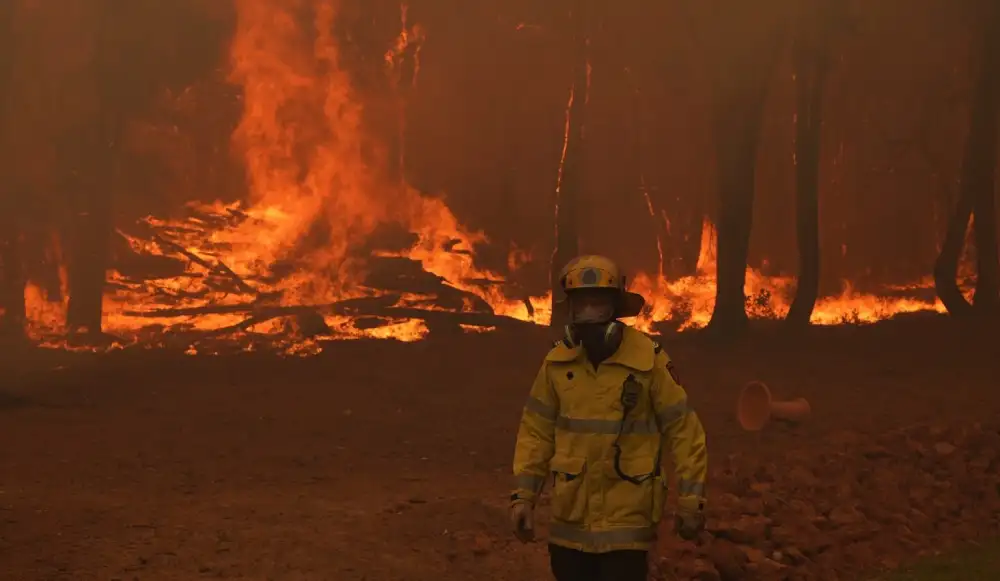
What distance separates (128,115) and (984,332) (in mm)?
16845

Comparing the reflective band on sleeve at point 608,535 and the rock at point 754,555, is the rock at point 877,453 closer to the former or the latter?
the rock at point 754,555

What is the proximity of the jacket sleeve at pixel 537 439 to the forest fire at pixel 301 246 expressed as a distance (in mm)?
16716

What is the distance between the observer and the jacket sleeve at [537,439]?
3841 millimetres

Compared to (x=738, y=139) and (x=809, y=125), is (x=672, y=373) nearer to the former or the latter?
(x=738, y=139)

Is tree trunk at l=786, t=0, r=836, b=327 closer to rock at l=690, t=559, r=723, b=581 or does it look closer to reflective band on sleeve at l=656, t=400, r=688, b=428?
rock at l=690, t=559, r=723, b=581

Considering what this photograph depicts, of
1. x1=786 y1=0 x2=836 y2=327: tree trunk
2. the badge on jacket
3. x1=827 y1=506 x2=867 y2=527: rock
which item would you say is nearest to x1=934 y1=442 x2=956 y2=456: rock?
x1=827 y1=506 x2=867 y2=527: rock

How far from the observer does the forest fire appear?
71.7 ft

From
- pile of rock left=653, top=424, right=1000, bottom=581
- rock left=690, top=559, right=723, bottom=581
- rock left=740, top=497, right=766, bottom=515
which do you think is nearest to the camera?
rock left=690, top=559, right=723, bottom=581

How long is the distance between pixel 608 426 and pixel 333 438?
787cm

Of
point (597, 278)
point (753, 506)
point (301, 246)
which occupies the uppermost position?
point (301, 246)

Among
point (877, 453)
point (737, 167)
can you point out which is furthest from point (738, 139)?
point (877, 453)

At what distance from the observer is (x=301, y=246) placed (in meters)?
23.3

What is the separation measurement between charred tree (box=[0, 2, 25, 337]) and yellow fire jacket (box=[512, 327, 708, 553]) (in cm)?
1865

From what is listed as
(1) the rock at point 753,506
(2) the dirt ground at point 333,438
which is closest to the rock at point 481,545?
(2) the dirt ground at point 333,438
